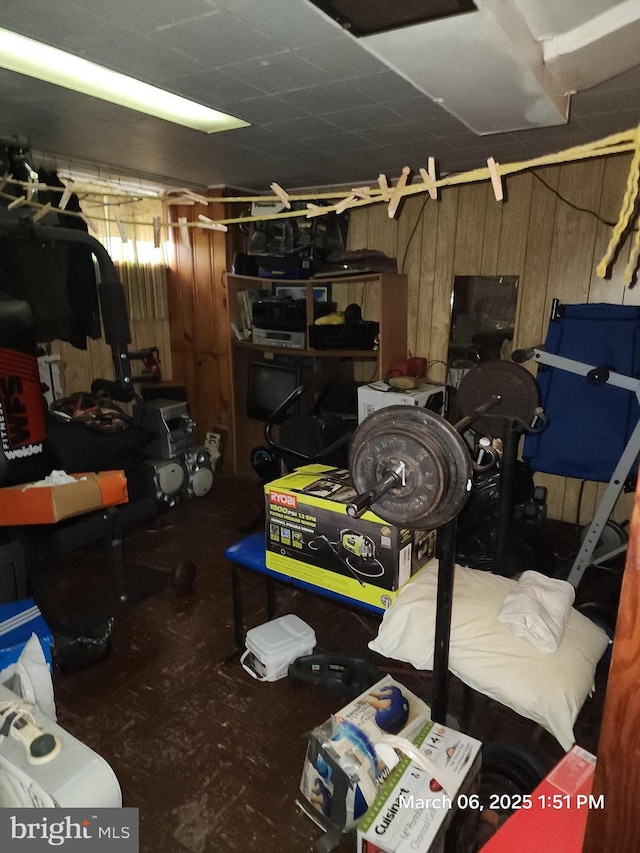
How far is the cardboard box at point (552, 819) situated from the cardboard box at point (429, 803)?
0.18 m

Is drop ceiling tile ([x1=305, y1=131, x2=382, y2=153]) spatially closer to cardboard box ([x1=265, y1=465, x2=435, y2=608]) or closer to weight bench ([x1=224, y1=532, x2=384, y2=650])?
cardboard box ([x1=265, y1=465, x2=435, y2=608])

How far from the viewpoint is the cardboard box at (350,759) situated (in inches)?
59.2

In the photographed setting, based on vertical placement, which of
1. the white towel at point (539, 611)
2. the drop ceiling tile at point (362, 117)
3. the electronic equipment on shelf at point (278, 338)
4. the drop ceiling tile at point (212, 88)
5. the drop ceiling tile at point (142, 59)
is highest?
the drop ceiling tile at point (362, 117)

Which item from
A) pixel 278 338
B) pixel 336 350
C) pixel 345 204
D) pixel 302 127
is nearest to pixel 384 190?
pixel 345 204

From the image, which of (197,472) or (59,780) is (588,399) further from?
(59,780)

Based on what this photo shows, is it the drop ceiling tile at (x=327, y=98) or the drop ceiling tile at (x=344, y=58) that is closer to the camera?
the drop ceiling tile at (x=344, y=58)

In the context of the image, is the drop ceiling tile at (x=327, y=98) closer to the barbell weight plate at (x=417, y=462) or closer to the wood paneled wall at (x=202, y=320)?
the barbell weight plate at (x=417, y=462)

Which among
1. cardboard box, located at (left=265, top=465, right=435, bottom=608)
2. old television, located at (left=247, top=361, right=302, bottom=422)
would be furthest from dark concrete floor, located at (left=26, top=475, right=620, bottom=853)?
old television, located at (left=247, top=361, right=302, bottom=422)

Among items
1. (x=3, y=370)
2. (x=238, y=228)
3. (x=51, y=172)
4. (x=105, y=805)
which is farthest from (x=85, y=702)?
(x=238, y=228)

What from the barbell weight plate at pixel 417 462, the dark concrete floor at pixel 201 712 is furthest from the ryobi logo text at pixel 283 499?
the barbell weight plate at pixel 417 462

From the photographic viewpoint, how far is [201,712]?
2.09 m

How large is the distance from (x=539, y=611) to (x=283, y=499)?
96 cm

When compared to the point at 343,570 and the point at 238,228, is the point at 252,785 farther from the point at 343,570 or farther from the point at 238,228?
the point at 238,228

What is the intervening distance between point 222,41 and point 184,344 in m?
3.23
